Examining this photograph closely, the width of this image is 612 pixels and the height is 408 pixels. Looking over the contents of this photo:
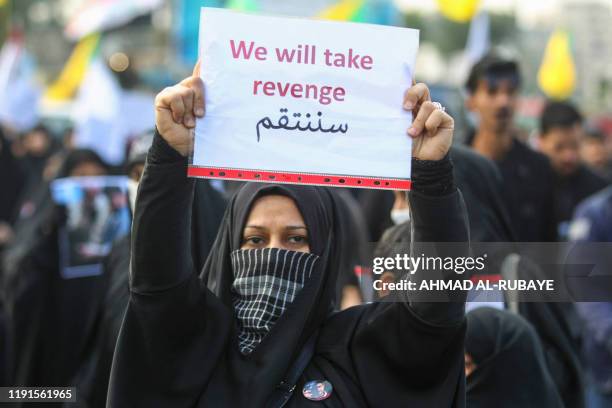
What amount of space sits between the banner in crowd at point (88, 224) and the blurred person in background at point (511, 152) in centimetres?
213

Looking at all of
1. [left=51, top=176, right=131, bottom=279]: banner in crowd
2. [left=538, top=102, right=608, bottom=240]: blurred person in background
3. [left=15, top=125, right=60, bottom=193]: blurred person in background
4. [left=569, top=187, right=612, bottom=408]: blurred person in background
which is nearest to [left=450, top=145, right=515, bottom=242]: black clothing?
[left=569, top=187, right=612, bottom=408]: blurred person in background

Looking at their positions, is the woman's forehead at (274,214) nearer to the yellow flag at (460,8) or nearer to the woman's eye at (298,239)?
the woman's eye at (298,239)

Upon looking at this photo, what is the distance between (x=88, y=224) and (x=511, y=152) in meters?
2.52

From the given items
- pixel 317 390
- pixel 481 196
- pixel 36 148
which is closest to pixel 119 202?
pixel 481 196

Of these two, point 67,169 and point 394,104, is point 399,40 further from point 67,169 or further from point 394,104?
point 67,169

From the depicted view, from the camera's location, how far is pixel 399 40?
2.35 metres

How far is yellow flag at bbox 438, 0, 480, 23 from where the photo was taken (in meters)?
8.52

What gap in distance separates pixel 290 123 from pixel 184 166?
11.4 inches

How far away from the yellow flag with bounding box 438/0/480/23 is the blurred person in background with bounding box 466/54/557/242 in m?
3.40

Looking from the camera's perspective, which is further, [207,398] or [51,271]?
[51,271]

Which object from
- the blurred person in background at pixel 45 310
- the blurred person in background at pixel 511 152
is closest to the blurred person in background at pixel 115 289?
the blurred person in background at pixel 45 310

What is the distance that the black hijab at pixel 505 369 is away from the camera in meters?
2.92

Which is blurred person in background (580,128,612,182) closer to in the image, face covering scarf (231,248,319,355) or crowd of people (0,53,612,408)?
crowd of people (0,53,612,408)

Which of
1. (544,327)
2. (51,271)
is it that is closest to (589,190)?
(544,327)
